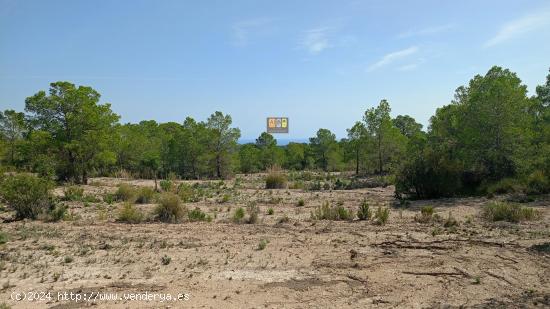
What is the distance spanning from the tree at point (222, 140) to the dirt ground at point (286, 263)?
1052 inches

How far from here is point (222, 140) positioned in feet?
129

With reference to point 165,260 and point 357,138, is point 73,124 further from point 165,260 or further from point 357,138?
point 357,138

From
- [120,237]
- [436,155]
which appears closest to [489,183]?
[436,155]

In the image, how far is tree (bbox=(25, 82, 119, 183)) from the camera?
25.1 m

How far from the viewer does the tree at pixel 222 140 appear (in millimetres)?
39250

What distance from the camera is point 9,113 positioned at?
1495 inches

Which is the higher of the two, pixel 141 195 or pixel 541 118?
pixel 541 118

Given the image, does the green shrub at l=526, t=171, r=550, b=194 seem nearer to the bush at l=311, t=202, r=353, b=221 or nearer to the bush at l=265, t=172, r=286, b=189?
the bush at l=311, t=202, r=353, b=221

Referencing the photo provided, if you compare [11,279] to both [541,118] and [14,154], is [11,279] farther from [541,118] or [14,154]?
[14,154]

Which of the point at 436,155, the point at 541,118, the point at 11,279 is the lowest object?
the point at 11,279

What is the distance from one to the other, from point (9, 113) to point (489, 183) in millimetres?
38889

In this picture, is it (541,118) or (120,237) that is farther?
(541,118)

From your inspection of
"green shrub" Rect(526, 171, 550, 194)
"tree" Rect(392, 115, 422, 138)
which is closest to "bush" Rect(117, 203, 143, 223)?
"green shrub" Rect(526, 171, 550, 194)

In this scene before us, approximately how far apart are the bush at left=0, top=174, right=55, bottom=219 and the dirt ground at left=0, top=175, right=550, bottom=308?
29.3 inches
